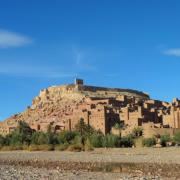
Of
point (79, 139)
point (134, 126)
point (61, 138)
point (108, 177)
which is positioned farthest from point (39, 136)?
point (108, 177)

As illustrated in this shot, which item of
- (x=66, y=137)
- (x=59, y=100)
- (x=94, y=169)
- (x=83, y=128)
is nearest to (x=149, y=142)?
(x=66, y=137)

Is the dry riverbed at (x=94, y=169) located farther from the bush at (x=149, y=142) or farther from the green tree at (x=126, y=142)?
the green tree at (x=126, y=142)

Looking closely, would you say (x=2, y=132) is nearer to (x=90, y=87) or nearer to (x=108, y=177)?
(x=90, y=87)

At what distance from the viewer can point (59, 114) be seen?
376 ft

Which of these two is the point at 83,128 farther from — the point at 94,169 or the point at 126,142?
the point at 94,169

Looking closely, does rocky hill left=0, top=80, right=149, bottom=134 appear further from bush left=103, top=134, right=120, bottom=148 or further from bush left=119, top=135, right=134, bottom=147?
bush left=103, top=134, right=120, bottom=148

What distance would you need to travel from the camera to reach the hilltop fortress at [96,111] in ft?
277

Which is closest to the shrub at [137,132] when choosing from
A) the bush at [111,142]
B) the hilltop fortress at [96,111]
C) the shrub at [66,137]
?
the hilltop fortress at [96,111]

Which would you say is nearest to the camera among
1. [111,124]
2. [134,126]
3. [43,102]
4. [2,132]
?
[134,126]

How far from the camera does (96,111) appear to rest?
8750 cm

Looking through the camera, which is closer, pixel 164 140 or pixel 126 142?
pixel 126 142

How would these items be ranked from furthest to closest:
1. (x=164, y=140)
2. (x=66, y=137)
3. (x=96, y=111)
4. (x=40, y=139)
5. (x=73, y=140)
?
(x=96, y=111) < (x=66, y=137) < (x=40, y=139) < (x=73, y=140) < (x=164, y=140)

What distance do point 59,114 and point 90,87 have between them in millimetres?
21780

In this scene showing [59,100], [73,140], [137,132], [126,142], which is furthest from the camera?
[59,100]
